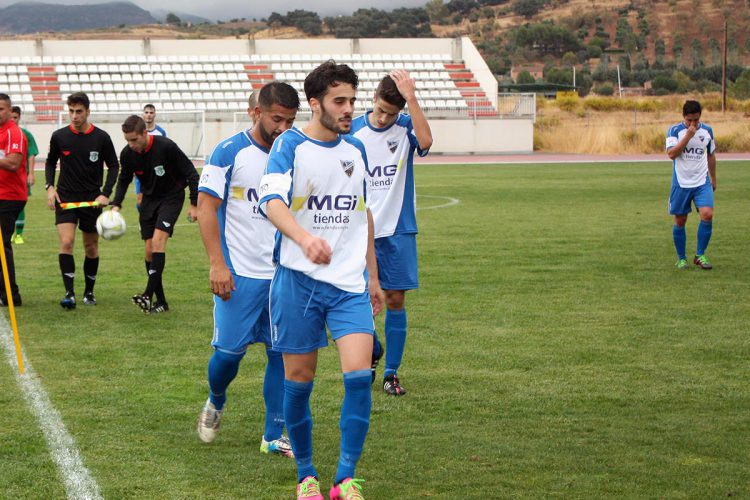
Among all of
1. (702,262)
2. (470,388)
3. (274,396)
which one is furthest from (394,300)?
(702,262)

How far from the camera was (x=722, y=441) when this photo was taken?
5.60m

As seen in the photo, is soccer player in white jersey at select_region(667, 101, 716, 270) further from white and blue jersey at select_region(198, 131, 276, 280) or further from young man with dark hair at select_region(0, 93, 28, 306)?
white and blue jersey at select_region(198, 131, 276, 280)

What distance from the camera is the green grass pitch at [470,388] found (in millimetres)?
5070

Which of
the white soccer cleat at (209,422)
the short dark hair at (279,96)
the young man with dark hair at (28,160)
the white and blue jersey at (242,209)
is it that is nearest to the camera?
the short dark hair at (279,96)

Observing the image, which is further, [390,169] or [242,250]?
[390,169]

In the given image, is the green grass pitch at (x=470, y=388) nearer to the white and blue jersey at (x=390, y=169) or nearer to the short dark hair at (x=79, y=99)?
the white and blue jersey at (x=390, y=169)

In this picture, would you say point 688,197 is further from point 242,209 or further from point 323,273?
point 323,273

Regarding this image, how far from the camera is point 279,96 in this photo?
523 cm

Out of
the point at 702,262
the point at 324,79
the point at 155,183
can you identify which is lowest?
the point at 702,262

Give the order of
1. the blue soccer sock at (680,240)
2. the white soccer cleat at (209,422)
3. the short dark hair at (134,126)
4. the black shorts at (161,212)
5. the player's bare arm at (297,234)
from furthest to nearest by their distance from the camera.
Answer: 1. the blue soccer sock at (680,240)
2. the black shorts at (161,212)
3. the short dark hair at (134,126)
4. the white soccer cleat at (209,422)
5. the player's bare arm at (297,234)

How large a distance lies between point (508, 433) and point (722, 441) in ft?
3.67

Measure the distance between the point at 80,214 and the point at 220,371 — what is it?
16.3ft

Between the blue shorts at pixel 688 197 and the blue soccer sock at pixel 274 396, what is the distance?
821cm

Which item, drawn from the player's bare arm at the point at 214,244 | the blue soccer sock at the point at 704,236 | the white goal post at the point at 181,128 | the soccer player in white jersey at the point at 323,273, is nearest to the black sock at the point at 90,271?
the player's bare arm at the point at 214,244
